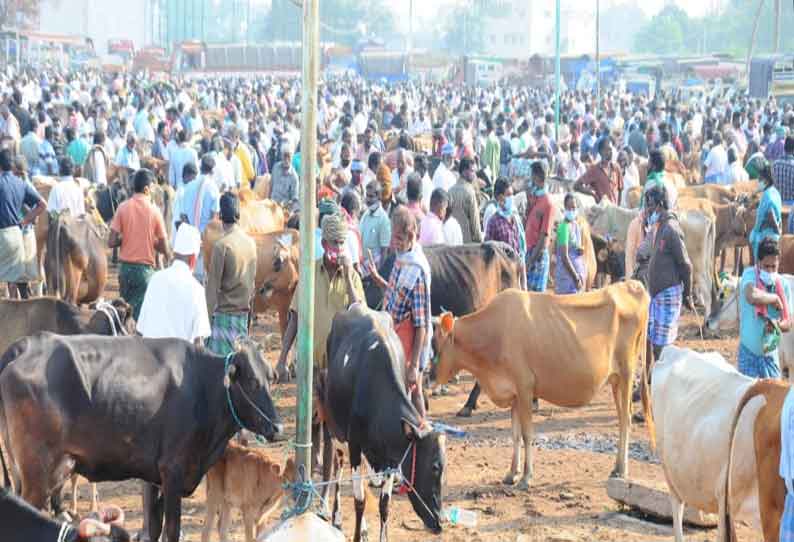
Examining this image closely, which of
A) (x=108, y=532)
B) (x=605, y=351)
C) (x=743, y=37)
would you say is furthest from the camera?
(x=743, y=37)

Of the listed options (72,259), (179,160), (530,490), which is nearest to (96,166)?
(179,160)

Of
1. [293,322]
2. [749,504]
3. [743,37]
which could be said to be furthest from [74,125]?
[743,37]

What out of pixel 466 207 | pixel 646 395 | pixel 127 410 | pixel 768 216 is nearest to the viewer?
pixel 127 410

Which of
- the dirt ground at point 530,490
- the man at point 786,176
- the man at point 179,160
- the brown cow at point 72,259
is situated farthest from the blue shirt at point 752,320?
the man at point 179,160

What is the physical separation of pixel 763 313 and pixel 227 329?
3943 millimetres

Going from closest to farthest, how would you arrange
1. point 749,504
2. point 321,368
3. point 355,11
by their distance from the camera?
point 749,504, point 321,368, point 355,11

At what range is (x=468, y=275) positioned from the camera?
39.5 ft

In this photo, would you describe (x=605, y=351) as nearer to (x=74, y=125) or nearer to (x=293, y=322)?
(x=293, y=322)

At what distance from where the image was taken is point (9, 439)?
7121mm

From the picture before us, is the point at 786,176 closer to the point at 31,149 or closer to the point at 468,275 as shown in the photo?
the point at 468,275

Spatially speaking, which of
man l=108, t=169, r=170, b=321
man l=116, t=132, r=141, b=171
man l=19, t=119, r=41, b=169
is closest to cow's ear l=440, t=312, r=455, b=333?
man l=108, t=169, r=170, b=321

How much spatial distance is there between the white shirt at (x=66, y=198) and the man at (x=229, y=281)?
485 centimetres

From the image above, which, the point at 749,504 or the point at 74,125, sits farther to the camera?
the point at 74,125

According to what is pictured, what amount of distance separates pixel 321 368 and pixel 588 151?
652 inches
